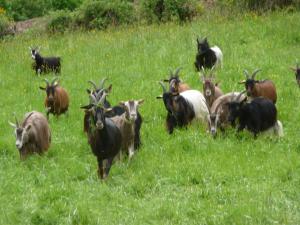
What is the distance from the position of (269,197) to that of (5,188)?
3949 mm

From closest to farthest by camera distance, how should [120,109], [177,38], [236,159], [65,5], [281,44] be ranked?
[236,159] < [120,109] < [281,44] < [177,38] < [65,5]

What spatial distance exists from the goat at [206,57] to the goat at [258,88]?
3812 millimetres

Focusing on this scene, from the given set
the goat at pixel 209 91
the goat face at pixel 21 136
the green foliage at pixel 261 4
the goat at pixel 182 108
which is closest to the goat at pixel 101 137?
the goat face at pixel 21 136

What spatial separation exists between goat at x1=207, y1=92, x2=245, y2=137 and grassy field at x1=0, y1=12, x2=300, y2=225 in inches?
8.2

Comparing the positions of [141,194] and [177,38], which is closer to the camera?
[141,194]

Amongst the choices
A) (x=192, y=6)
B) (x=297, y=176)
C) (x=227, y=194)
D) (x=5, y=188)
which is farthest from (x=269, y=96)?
(x=192, y=6)

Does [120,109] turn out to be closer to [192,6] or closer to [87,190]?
[87,190]

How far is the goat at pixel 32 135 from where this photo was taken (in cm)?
1084

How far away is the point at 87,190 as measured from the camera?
30.5 ft

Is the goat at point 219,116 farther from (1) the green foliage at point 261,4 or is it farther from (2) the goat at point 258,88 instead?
(1) the green foliage at point 261,4

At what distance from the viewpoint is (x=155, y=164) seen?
10227 millimetres

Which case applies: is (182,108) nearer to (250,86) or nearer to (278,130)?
(250,86)

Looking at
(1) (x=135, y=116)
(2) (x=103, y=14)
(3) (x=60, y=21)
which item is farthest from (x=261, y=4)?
(1) (x=135, y=116)

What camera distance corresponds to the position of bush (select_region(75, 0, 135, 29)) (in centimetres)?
2666
